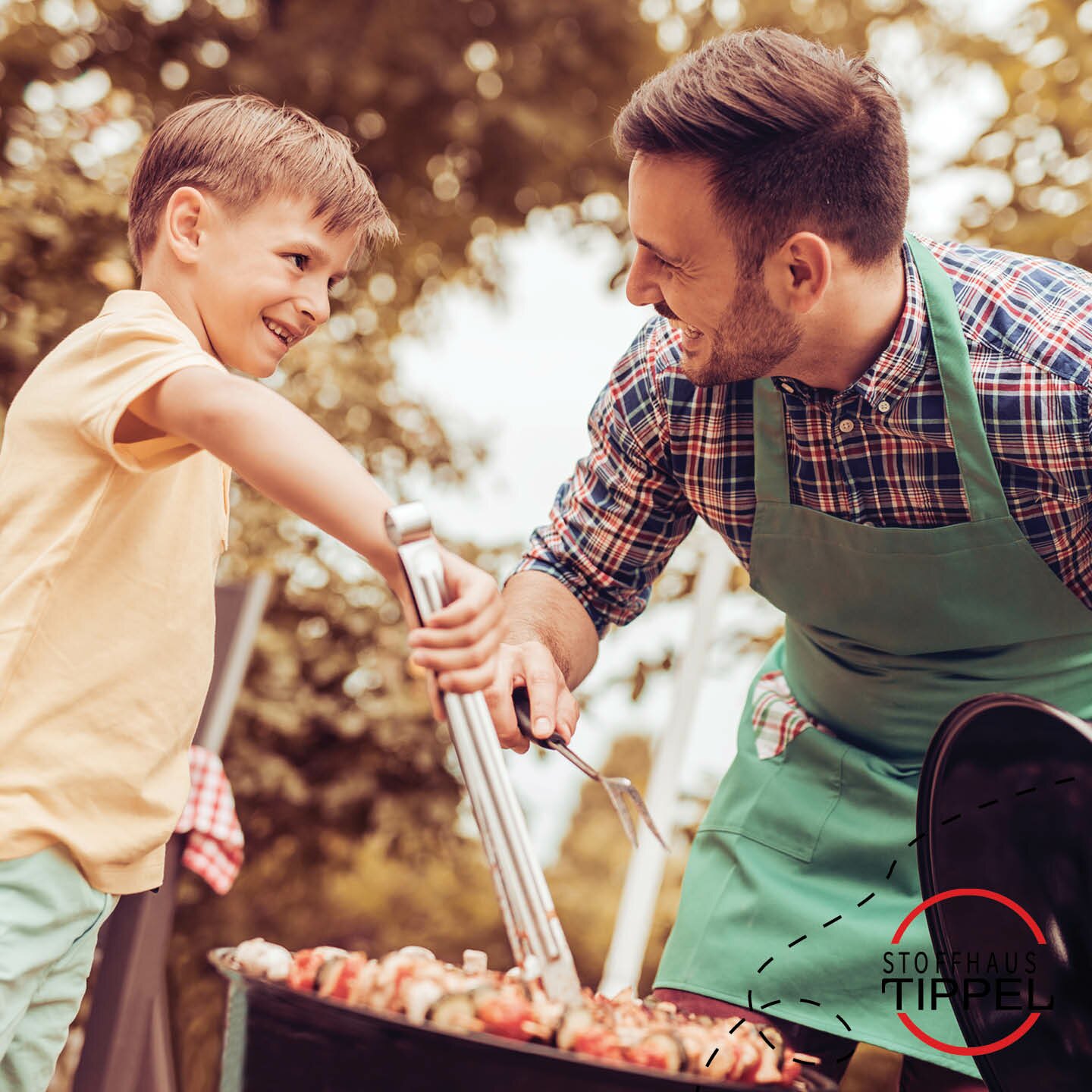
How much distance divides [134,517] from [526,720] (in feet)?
1.42

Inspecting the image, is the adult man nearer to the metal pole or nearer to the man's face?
A: the man's face

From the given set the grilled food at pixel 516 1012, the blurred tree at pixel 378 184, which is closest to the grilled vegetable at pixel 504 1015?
the grilled food at pixel 516 1012

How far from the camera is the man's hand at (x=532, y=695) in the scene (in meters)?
1.27

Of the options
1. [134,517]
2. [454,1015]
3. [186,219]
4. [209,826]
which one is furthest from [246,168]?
[209,826]

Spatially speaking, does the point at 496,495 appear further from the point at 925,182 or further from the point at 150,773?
the point at 150,773

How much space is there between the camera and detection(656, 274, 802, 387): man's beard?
1.41 m

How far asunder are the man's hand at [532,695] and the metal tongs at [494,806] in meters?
0.45

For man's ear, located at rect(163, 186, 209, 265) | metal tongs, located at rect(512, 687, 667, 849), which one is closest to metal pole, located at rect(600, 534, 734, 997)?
metal tongs, located at rect(512, 687, 667, 849)

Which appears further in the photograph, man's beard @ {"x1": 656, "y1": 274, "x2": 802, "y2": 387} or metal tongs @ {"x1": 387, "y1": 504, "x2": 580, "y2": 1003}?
man's beard @ {"x1": 656, "y1": 274, "x2": 802, "y2": 387}

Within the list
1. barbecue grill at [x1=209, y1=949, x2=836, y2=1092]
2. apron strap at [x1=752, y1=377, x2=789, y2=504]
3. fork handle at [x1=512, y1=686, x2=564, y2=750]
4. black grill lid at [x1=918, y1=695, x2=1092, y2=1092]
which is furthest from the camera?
apron strap at [x1=752, y1=377, x2=789, y2=504]

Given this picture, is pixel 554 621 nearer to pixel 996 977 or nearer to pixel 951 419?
pixel 951 419

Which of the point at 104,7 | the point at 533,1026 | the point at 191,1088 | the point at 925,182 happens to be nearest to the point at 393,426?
the point at 104,7

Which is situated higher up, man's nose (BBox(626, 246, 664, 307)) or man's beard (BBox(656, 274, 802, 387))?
man's nose (BBox(626, 246, 664, 307))

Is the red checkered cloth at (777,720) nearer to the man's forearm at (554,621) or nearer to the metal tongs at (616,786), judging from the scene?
the man's forearm at (554,621)
